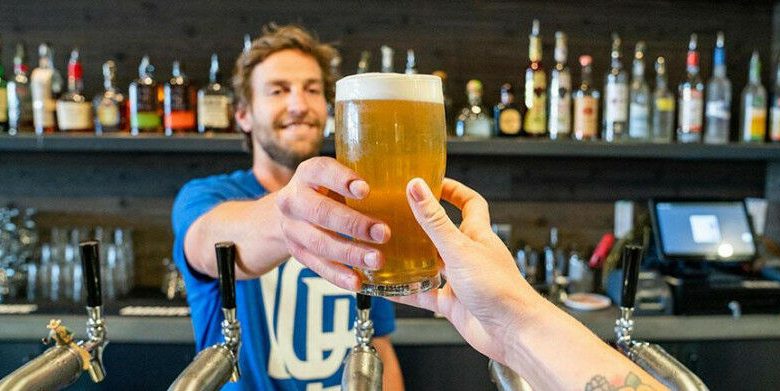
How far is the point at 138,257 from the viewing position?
102 inches

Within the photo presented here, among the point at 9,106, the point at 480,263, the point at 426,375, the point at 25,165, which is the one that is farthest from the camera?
the point at 25,165

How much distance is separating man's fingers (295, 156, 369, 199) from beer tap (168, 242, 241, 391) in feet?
0.52

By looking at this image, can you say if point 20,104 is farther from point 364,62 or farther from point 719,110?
point 719,110

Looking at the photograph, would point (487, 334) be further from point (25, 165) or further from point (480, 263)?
point (25, 165)

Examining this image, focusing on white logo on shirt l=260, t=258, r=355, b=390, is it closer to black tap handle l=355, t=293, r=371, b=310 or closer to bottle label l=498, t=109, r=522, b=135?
black tap handle l=355, t=293, r=371, b=310

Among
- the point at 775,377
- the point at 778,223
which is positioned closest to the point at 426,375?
the point at 775,377

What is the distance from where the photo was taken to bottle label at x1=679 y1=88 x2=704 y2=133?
7.59 ft

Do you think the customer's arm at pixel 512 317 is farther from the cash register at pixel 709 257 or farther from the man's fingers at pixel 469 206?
the cash register at pixel 709 257

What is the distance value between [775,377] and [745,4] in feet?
5.16

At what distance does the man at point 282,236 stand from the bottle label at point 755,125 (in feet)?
5.48

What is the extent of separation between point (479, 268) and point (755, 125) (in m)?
2.19

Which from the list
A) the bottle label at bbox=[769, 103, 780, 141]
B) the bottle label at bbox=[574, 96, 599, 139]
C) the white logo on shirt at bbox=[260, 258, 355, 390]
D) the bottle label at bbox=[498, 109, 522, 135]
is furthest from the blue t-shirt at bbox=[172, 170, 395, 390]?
the bottle label at bbox=[769, 103, 780, 141]

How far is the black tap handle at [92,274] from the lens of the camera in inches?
28.7

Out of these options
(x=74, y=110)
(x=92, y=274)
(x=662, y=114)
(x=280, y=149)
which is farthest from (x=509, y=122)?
(x=92, y=274)
